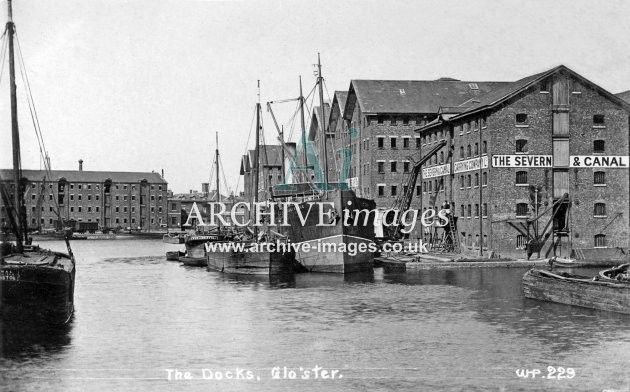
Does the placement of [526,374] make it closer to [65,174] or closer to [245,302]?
[245,302]

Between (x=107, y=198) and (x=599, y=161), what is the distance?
130 metres

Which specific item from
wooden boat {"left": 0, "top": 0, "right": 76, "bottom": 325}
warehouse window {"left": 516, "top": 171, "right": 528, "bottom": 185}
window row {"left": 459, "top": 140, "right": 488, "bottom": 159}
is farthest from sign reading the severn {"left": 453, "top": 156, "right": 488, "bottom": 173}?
wooden boat {"left": 0, "top": 0, "right": 76, "bottom": 325}

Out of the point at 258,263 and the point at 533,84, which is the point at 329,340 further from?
the point at 533,84

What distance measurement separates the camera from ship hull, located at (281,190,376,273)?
2055 inches

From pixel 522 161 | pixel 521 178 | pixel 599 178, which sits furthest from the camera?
pixel 599 178

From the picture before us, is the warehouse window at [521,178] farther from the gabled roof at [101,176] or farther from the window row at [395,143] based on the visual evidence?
the gabled roof at [101,176]

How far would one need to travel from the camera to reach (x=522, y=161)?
5928cm

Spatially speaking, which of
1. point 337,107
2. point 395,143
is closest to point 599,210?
point 395,143

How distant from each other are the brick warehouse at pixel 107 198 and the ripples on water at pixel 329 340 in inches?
4945

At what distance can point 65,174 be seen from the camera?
166875 millimetres

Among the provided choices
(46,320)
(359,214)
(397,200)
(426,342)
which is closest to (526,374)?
(426,342)

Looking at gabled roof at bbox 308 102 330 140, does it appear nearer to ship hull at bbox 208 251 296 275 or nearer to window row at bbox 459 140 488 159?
window row at bbox 459 140 488 159

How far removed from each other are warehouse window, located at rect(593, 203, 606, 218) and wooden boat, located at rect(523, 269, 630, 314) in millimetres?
23341

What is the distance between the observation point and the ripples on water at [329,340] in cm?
2036
